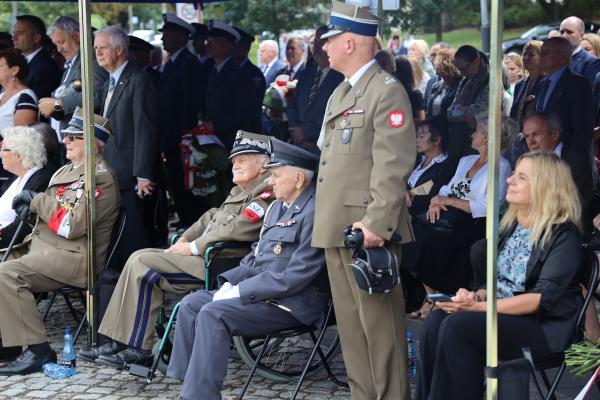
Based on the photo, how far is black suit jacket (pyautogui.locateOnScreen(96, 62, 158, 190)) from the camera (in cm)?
695

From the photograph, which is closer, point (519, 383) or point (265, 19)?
point (519, 383)

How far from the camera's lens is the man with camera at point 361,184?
4656mm

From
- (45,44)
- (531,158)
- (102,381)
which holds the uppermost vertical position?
(45,44)

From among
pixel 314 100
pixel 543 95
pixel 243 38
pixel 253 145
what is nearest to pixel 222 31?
pixel 243 38

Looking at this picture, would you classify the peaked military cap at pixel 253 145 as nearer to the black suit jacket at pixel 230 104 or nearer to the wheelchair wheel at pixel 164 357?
the wheelchair wheel at pixel 164 357

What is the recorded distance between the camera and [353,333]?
16.1 ft

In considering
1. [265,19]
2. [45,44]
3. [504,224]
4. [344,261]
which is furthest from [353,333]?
[265,19]

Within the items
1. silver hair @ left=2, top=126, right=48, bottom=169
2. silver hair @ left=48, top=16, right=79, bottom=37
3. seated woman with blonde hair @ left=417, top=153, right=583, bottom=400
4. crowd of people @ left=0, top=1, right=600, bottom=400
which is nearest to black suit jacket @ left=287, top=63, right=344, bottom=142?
crowd of people @ left=0, top=1, right=600, bottom=400

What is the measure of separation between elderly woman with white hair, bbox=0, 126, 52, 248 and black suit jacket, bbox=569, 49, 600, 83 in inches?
153

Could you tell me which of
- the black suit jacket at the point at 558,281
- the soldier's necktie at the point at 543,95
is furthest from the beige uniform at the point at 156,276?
the soldier's necktie at the point at 543,95

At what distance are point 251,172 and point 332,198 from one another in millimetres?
1155

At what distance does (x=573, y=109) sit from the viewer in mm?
6477

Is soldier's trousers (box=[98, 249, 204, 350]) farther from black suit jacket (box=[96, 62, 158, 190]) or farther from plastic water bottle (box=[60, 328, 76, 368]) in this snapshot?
black suit jacket (box=[96, 62, 158, 190])

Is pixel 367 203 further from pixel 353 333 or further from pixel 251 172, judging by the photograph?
pixel 251 172
